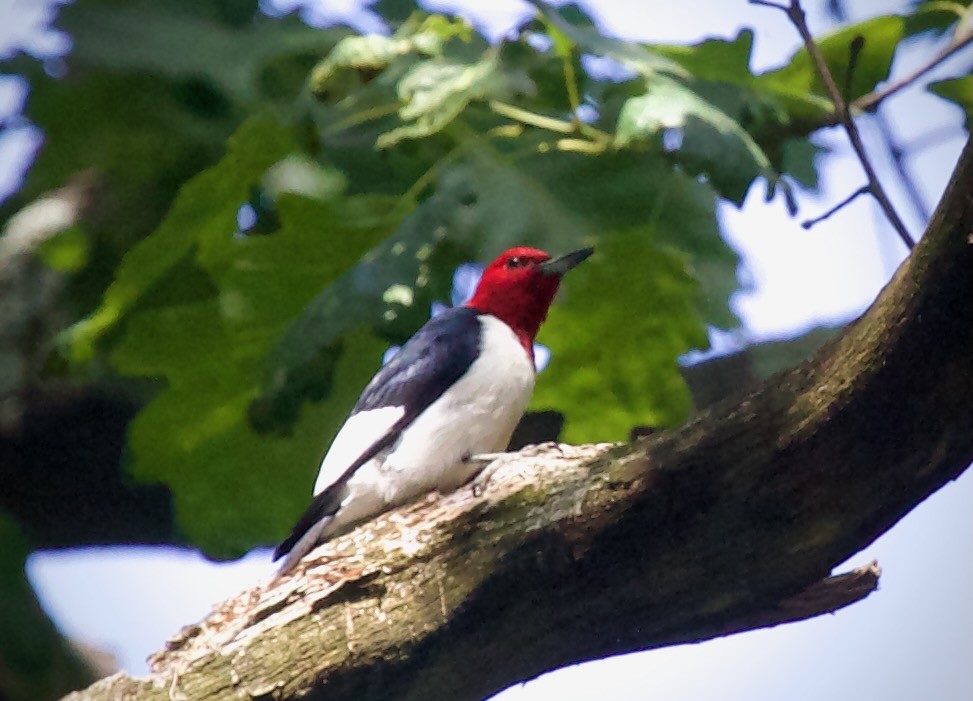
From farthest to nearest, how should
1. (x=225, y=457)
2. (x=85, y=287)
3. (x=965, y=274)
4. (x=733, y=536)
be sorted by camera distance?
1. (x=85, y=287)
2. (x=225, y=457)
3. (x=733, y=536)
4. (x=965, y=274)

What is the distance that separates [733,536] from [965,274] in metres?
0.31

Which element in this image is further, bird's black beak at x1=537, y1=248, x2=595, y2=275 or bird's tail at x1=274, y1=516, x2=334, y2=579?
bird's black beak at x1=537, y1=248, x2=595, y2=275

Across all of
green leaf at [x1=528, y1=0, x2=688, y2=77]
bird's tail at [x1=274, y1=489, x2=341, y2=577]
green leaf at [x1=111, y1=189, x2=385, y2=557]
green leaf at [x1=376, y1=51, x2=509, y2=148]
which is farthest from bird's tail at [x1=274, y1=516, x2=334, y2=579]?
green leaf at [x1=528, y1=0, x2=688, y2=77]

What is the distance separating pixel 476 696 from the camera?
3.67ft

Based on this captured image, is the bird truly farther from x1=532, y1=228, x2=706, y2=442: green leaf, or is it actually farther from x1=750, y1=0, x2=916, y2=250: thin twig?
x1=750, y1=0, x2=916, y2=250: thin twig

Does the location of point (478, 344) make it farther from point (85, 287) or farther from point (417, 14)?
point (85, 287)

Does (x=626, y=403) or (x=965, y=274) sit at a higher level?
(x=965, y=274)

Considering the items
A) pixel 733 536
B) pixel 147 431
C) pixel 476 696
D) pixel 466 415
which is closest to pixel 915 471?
pixel 733 536

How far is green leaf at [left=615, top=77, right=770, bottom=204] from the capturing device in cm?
112

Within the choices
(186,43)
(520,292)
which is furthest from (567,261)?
(186,43)

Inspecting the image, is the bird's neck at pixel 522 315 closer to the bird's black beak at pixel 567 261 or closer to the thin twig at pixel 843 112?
the bird's black beak at pixel 567 261

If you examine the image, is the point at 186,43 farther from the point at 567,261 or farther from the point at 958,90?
the point at 958,90

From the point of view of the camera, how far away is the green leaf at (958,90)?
1447 mm

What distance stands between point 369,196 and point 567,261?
11.5 inches
